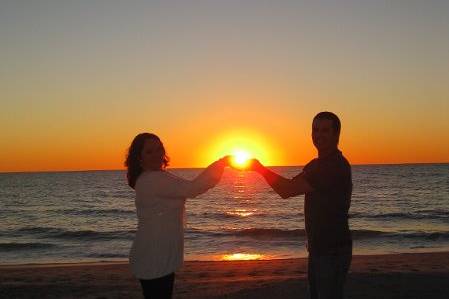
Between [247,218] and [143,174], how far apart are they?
3386cm

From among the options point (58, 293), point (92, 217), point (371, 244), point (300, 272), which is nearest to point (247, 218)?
point (92, 217)

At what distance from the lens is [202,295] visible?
10.1 meters

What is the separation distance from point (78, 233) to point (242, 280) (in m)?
19.6

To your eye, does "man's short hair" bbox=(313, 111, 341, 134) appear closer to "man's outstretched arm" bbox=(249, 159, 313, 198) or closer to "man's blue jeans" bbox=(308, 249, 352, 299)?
"man's outstretched arm" bbox=(249, 159, 313, 198)

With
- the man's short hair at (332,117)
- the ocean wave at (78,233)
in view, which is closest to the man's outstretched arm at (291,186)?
the man's short hair at (332,117)

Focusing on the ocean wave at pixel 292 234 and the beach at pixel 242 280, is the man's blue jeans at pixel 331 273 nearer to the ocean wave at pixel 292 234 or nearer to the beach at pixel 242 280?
the beach at pixel 242 280

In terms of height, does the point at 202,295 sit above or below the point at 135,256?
below

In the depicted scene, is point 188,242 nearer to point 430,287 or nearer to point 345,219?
point 430,287

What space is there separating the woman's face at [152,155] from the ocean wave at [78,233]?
78.3 feet

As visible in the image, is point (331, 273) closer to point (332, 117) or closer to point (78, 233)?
point (332, 117)

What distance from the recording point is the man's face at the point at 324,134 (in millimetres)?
4191

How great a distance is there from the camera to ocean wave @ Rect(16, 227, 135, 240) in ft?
92.3

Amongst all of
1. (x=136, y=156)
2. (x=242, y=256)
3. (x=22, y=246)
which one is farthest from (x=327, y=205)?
(x=22, y=246)

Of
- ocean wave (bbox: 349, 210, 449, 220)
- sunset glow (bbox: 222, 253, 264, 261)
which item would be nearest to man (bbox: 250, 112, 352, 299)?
sunset glow (bbox: 222, 253, 264, 261)
